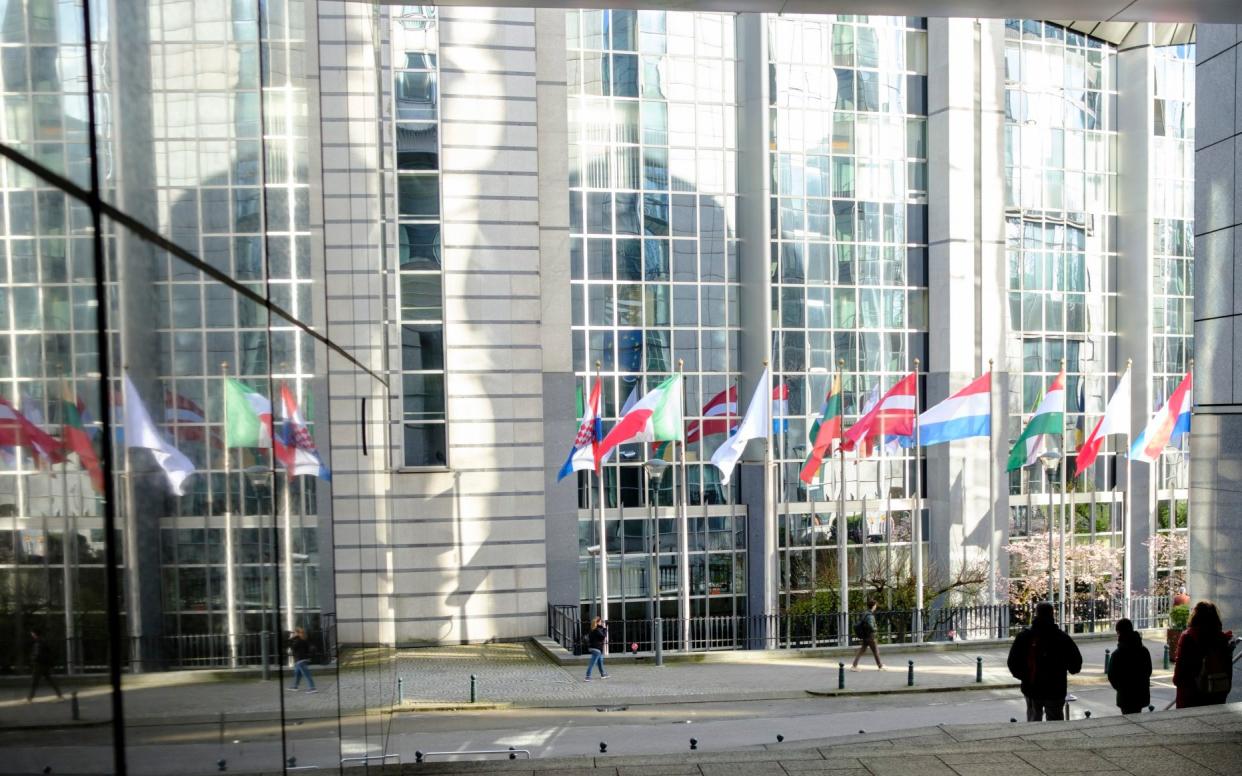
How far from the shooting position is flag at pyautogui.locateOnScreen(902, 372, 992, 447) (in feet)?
86.9

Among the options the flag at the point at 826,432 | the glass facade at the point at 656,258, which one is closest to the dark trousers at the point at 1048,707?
the flag at the point at 826,432

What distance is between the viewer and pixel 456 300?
1218 inches

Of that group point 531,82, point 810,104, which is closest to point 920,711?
point 531,82

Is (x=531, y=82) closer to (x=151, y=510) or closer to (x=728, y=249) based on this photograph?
(x=728, y=249)

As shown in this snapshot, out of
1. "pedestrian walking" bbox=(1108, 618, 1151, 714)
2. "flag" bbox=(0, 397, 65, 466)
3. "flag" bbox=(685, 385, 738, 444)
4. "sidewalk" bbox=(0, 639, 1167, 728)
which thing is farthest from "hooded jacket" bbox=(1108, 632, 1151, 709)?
"flag" bbox=(685, 385, 738, 444)

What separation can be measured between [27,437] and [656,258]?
35.0 meters

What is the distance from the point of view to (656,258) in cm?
3650

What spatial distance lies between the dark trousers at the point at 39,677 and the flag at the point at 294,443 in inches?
72.1

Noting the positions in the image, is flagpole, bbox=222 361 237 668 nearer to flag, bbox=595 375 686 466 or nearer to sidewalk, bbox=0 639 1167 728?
sidewalk, bbox=0 639 1167 728

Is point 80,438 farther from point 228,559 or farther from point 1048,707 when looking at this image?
point 1048,707

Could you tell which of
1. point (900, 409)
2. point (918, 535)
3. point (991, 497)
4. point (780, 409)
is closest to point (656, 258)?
point (780, 409)

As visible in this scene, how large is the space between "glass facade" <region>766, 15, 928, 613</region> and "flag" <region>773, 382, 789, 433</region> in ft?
0.74

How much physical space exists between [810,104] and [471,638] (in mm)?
22050

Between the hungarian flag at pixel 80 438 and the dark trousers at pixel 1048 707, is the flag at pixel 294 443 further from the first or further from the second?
the dark trousers at pixel 1048 707
